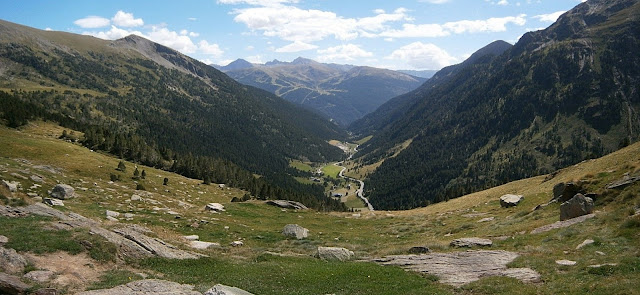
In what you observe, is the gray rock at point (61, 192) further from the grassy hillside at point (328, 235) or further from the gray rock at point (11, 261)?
the gray rock at point (11, 261)

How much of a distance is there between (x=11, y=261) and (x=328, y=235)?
121 ft

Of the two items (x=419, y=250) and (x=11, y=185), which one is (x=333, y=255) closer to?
(x=419, y=250)

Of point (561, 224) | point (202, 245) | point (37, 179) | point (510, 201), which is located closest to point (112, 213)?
point (202, 245)

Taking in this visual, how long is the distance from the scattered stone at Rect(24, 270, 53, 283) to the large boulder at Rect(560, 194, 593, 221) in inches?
1750

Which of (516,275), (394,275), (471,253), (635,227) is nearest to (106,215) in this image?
(394,275)

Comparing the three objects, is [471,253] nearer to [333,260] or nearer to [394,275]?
[394,275]

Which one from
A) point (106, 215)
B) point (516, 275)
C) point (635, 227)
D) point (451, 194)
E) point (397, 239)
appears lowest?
point (451, 194)

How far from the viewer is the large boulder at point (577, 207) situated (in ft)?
120

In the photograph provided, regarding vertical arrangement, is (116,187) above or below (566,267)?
below

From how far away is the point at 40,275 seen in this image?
67.4 feet

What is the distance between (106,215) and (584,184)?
188 ft

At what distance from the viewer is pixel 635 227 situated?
2784 cm

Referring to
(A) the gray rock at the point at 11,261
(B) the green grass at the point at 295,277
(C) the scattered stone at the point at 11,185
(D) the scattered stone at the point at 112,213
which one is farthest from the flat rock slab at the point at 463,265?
(C) the scattered stone at the point at 11,185

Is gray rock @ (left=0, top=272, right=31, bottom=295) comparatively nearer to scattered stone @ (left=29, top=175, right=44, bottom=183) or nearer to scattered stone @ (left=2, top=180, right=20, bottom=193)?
scattered stone @ (left=2, top=180, right=20, bottom=193)
